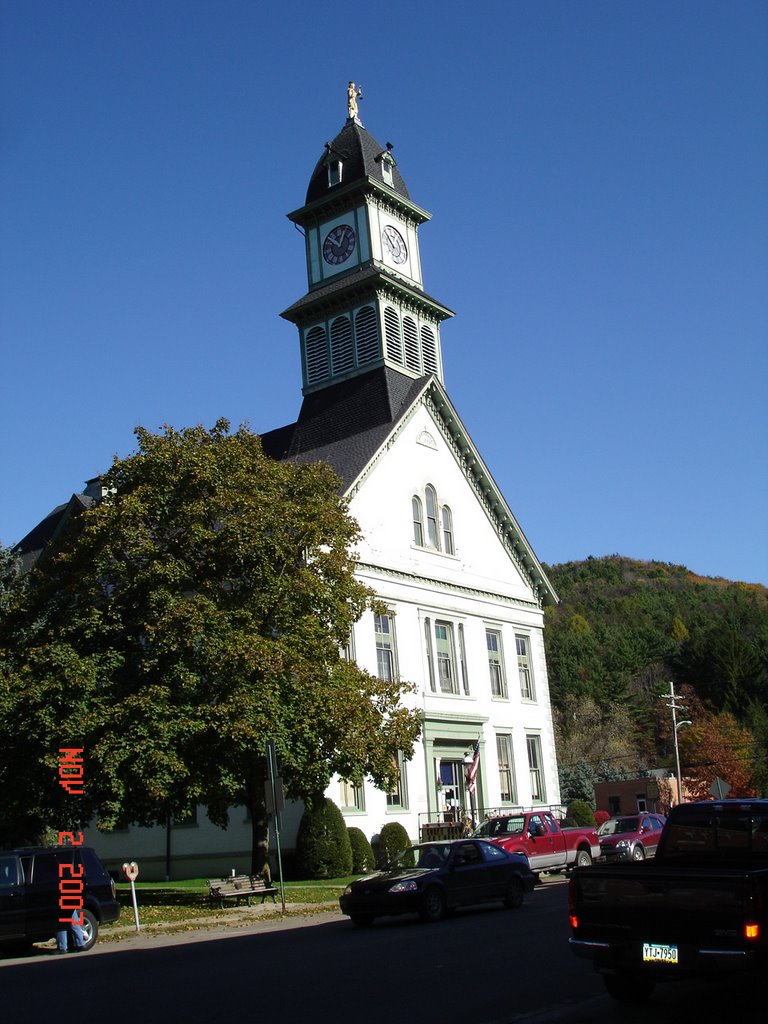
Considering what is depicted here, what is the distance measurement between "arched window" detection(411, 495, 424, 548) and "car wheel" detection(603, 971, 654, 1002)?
29255 millimetres

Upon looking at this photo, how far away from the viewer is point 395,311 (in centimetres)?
4338

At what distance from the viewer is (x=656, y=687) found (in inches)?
4232

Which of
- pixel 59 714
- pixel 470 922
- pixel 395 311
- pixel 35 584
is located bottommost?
pixel 470 922

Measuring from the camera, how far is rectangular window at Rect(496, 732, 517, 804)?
39750 mm

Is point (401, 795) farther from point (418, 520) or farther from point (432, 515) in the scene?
point (432, 515)

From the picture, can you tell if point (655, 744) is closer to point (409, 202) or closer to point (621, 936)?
point (409, 202)

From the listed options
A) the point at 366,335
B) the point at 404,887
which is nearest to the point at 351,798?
the point at 404,887

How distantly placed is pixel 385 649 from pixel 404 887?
57.9 ft

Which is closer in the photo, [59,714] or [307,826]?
[59,714]

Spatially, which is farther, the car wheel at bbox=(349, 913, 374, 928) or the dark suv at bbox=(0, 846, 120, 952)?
the car wheel at bbox=(349, 913, 374, 928)

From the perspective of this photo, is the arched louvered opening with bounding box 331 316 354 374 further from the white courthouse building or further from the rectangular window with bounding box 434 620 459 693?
the rectangular window with bounding box 434 620 459 693

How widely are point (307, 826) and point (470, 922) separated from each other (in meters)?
13.0

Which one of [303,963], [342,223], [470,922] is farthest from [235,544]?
[342,223]

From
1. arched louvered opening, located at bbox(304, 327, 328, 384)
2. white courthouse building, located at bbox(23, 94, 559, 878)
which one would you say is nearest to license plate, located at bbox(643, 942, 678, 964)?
white courthouse building, located at bbox(23, 94, 559, 878)
